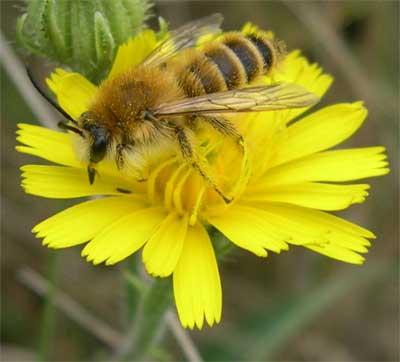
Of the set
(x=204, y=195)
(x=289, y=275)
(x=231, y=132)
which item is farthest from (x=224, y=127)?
(x=289, y=275)

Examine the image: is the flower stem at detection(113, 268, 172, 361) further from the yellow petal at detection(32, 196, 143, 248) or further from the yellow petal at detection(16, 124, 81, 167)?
the yellow petal at detection(16, 124, 81, 167)

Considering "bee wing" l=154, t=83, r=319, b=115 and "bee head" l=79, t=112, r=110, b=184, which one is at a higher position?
"bee wing" l=154, t=83, r=319, b=115

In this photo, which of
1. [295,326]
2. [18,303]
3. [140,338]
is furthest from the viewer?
[18,303]

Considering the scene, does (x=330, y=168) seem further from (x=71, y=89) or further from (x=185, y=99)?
(x=71, y=89)

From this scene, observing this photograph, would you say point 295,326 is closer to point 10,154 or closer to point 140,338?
point 140,338

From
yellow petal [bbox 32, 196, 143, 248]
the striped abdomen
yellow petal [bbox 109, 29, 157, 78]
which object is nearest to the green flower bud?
yellow petal [bbox 109, 29, 157, 78]

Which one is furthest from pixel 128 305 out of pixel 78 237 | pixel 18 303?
pixel 18 303

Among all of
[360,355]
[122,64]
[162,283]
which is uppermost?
[122,64]

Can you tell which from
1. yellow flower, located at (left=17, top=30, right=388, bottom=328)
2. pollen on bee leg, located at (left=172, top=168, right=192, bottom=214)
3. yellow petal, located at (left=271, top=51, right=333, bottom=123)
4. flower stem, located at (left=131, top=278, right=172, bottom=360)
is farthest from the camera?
yellow petal, located at (left=271, top=51, right=333, bottom=123)
